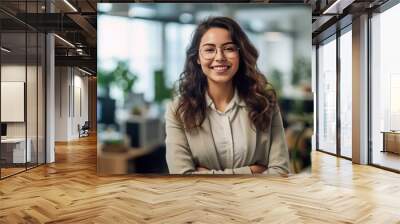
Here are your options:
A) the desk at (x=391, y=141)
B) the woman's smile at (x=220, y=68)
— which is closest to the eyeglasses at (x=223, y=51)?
the woman's smile at (x=220, y=68)

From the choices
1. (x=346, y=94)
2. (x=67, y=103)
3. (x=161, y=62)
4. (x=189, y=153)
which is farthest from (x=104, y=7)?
(x=67, y=103)

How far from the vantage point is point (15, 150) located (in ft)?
Answer: 22.8

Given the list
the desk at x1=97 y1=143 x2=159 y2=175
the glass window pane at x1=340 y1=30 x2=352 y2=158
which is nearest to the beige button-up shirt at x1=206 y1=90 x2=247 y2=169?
the desk at x1=97 y1=143 x2=159 y2=175

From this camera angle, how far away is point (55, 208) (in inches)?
174

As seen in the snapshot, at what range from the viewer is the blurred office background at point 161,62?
634 cm

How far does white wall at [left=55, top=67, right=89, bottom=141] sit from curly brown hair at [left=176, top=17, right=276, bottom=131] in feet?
34.4

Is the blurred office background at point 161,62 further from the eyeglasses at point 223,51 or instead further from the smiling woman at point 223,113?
the eyeglasses at point 223,51

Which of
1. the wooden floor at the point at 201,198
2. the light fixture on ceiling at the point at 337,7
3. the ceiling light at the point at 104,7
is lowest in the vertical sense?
the wooden floor at the point at 201,198

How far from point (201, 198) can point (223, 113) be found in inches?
67.0

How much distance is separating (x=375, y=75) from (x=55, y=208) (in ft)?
21.1

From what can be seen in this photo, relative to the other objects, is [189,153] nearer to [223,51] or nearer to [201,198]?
[201,198]

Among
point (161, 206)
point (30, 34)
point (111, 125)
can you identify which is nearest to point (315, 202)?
point (161, 206)

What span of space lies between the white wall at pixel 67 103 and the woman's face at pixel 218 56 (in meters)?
10.7

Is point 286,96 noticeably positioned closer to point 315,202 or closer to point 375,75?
point 315,202
